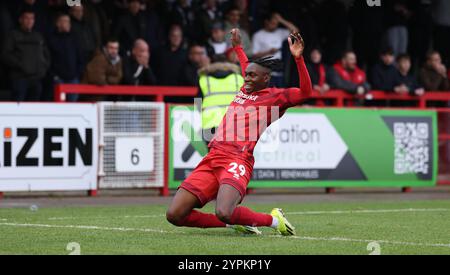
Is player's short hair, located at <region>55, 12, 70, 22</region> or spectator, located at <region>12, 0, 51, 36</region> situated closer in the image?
player's short hair, located at <region>55, 12, 70, 22</region>

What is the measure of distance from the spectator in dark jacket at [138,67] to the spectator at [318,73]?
306cm

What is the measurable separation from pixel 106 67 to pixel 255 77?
8.23 meters

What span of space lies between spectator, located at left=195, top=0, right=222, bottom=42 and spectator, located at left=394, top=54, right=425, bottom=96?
3.63m

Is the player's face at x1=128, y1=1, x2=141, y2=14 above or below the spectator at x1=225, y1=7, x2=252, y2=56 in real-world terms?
above

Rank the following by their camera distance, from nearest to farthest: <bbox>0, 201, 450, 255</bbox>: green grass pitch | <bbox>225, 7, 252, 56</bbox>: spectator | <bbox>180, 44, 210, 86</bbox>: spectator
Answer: <bbox>0, 201, 450, 255</bbox>: green grass pitch
<bbox>180, 44, 210, 86</bbox>: spectator
<bbox>225, 7, 252, 56</bbox>: spectator

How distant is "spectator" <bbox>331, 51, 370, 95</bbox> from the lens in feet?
69.7

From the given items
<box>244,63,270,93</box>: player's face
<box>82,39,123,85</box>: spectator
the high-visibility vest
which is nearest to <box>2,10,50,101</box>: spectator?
<box>82,39,123,85</box>: spectator

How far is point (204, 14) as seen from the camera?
21844 mm

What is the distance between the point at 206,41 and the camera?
21641 mm

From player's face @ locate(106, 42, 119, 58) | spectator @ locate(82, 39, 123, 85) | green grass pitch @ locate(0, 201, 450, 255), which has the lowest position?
green grass pitch @ locate(0, 201, 450, 255)

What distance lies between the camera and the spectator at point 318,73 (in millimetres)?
21123

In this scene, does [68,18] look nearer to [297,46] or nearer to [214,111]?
[214,111]

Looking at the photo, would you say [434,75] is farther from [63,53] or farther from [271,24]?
[63,53]

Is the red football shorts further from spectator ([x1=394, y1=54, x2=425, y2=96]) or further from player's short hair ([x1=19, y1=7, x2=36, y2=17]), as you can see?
spectator ([x1=394, y1=54, x2=425, y2=96])
